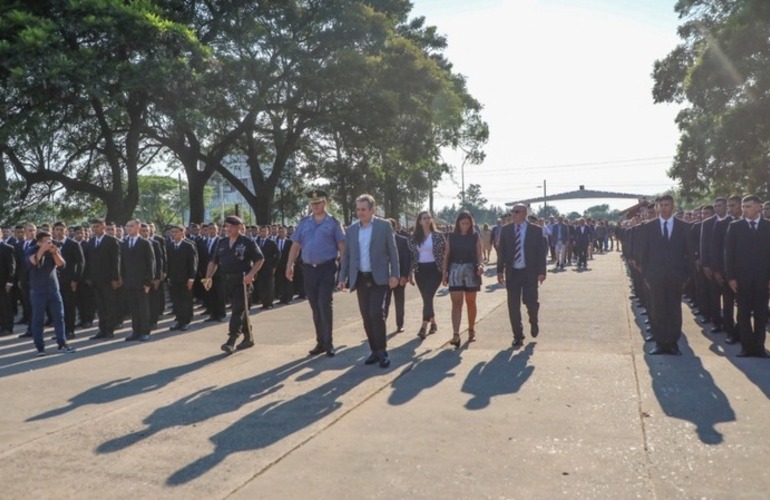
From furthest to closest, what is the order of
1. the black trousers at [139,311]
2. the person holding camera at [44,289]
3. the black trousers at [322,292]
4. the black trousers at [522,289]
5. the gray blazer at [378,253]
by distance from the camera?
the black trousers at [139,311], the person holding camera at [44,289], the black trousers at [522,289], the black trousers at [322,292], the gray blazer at [378,253]

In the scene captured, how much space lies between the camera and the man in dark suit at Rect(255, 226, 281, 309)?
48.8 ft

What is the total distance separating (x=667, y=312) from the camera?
326 inches

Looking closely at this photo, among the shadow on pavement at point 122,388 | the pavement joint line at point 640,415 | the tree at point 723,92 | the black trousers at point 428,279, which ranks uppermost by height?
the tree at point 723,92

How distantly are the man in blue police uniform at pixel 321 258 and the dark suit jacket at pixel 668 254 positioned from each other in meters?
3.76

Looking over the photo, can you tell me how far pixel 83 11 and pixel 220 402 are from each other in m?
17.5

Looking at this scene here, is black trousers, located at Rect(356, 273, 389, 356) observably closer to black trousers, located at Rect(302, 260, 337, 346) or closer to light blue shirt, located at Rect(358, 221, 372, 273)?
light blue shirt, located at Rect(358, 221, 372, 273)

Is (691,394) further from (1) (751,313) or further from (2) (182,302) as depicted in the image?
(2) (182,302)

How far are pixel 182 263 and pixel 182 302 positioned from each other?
681 mm

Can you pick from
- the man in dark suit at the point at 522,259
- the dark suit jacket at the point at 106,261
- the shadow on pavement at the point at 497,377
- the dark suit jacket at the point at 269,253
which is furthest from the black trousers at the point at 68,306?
the shadow on pavement at the point at 497,377

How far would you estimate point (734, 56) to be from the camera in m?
22.0

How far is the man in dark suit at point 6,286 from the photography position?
12.6 meters

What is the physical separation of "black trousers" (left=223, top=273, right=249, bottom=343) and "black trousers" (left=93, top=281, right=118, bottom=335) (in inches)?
116

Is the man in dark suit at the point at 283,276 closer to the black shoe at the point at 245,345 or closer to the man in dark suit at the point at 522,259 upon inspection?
the black shoe at the point at 245,345

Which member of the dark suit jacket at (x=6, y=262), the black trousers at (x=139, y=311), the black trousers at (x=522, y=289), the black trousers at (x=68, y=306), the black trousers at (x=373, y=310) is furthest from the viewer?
the dark suit jacket at (x=6, y=262)
